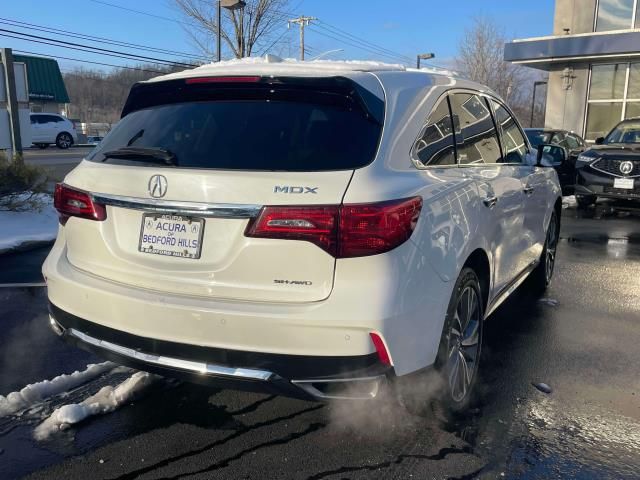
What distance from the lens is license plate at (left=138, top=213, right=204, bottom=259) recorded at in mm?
2508

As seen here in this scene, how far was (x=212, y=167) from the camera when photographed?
2.57 m

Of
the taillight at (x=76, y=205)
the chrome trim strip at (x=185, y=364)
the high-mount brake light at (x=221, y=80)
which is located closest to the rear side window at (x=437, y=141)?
the high-mount brake light at (x=221, y=80)

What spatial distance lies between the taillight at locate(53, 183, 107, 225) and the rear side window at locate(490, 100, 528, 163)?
2.70 meters

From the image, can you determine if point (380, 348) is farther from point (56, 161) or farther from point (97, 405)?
point (56, 161)

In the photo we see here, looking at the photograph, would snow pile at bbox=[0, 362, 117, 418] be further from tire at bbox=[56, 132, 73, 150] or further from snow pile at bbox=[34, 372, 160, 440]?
tire at bbox=[56, 132, 73, 150]

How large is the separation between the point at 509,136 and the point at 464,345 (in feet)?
6.06

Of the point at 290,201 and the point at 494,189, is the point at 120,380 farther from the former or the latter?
the point at 494,189

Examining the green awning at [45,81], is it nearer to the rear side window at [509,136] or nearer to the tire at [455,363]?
the rear side window at [509,136]

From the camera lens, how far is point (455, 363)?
3.12m

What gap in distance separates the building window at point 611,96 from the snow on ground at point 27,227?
17488mm

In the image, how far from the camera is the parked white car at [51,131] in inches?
1312

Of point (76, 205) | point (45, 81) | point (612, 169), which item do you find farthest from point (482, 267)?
point (45, 81)

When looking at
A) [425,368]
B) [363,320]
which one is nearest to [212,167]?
[363,320]

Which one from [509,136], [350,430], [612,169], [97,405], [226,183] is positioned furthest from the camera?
[612,169]
